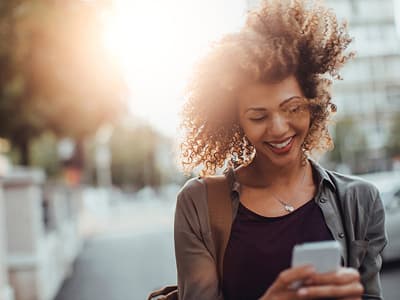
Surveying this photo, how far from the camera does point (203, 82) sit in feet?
6.89

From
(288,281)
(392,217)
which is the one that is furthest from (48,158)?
(288,281)

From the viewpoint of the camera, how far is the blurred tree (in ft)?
36.9

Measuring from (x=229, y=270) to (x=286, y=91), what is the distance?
51 cm

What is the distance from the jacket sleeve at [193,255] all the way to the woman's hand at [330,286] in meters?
0.35

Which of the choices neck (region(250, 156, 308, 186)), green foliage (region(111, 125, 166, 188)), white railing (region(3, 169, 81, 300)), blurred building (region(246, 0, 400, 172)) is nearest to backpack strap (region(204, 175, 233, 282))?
neck (region(250, 156, 308, 186))

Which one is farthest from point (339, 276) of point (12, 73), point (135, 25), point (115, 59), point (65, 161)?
point (65, 161)

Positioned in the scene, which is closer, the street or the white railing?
the white railing

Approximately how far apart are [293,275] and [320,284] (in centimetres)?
7

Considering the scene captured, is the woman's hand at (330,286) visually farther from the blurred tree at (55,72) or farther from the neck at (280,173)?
the blurred tree at (55,72)

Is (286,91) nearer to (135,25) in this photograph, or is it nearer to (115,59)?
Answer: (135,25)

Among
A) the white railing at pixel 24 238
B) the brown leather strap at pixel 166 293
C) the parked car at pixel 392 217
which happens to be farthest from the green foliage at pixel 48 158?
the brown leather strap at pixel 166 293

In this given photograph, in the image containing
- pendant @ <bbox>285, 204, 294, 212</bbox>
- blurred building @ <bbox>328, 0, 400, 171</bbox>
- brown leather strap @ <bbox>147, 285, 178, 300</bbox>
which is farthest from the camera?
blurred building @ <bbox>328, 0, 400, 171</bbox>

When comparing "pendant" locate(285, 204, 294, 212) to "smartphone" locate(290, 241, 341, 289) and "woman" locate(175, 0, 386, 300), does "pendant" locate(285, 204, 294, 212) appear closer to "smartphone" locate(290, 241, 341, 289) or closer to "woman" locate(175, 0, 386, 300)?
"woman" locate(175, 0, 386, 300)

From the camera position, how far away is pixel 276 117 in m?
1.92
